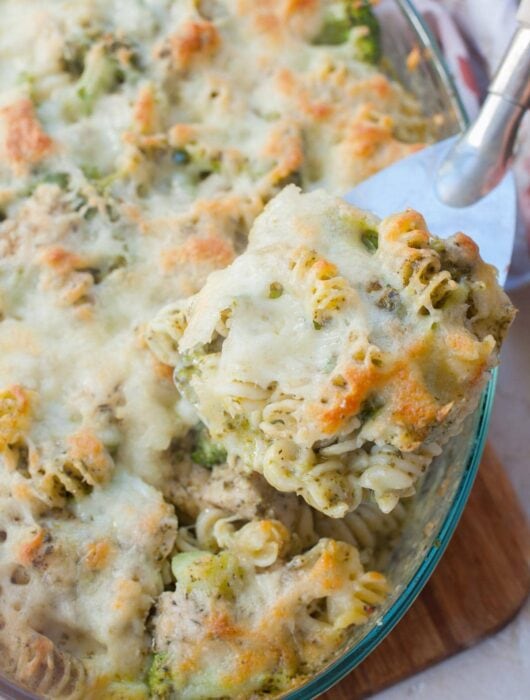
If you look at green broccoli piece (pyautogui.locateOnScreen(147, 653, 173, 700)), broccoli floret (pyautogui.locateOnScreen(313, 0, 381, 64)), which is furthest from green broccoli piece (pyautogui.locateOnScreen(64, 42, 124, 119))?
green broccoli piece (pyautogui.locateOnScreen(147, 653, 173, 700))

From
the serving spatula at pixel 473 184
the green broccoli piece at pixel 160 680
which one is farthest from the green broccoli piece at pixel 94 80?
the green broccoli piece at pixel 160 680

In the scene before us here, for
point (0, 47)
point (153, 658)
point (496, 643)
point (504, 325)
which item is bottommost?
point (496, 643)

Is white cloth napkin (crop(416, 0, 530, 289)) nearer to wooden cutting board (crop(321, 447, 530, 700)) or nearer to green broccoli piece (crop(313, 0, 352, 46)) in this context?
green broccoli piece (crop(313, 0, 352, 46))

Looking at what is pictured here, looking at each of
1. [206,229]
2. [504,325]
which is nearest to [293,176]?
[206,229]

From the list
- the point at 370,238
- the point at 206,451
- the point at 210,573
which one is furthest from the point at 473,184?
the point at 210,573

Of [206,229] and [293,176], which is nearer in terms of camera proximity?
[206,229]

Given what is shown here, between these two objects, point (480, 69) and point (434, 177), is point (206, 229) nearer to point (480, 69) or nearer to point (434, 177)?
point (434, 177)
